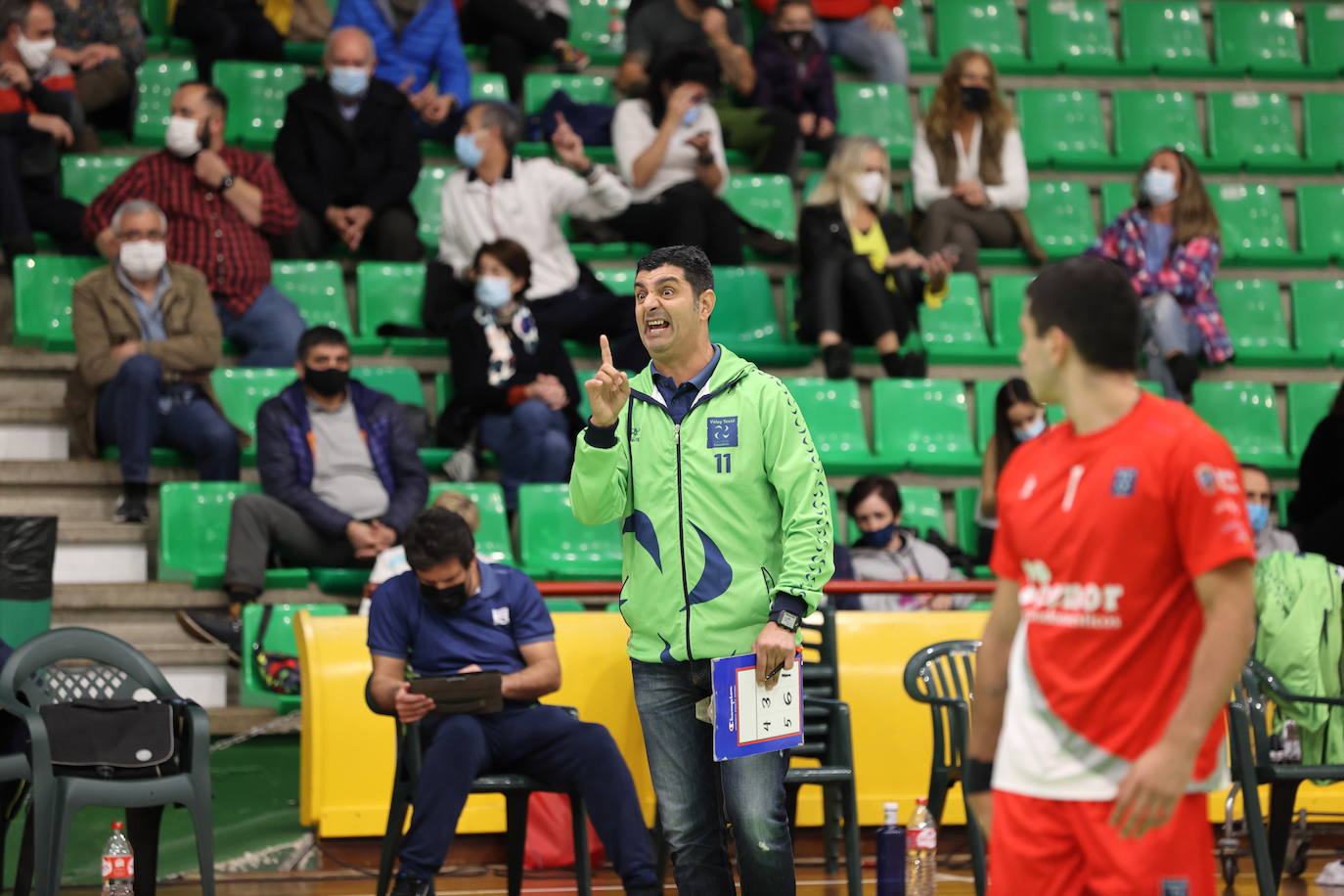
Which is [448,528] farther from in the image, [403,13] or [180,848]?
[403,13]

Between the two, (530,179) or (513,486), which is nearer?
(513,486)

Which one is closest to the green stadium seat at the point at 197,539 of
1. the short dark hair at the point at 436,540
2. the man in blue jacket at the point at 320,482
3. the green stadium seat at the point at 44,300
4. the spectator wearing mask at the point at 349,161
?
the man in blue jacket at the point at 320,482

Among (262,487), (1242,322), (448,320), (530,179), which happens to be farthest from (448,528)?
(1242,322)

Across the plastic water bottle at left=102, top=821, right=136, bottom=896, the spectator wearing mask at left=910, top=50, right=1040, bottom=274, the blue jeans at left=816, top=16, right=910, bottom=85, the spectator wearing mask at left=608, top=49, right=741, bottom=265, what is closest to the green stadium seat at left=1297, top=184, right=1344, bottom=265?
the spectator wearing mask at left=910, top=50, right=1040, bottom=274

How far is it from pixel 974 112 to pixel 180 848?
581 centimetres

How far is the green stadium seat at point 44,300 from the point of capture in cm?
830

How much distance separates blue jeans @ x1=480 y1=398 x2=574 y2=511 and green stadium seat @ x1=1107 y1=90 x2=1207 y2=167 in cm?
448

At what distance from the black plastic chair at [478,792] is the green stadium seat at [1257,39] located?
765 cm

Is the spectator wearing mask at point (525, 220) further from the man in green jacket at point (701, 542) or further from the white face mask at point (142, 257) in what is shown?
the man in green jacket at point (701, 542)

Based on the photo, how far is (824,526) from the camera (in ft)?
13.1

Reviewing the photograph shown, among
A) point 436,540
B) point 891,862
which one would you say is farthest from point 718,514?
point 891,862

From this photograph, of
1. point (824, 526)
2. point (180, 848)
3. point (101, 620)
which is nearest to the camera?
point (824, 526)

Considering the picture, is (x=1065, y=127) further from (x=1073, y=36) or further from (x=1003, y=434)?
(x=1003, y=434)

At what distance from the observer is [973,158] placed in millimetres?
9734
